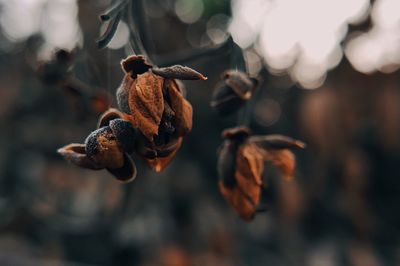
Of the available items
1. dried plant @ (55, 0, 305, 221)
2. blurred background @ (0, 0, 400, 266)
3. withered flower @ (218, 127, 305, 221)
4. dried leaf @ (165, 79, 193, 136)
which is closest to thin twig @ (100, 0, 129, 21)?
dried plant @ (55, 0, 305, 221)

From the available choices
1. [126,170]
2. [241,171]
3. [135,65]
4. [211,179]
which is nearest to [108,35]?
[135,65]

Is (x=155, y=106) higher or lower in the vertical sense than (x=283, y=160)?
higher

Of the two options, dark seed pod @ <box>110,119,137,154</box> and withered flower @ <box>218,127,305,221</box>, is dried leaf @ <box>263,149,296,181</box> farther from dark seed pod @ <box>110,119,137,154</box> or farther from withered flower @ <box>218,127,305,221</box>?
dark seed pod @ <box>110,119,137,154</box>

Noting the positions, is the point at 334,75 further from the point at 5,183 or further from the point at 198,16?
the point at 5,183

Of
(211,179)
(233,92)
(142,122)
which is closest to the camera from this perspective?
(142,122)

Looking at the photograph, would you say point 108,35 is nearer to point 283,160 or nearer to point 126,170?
point 126,170

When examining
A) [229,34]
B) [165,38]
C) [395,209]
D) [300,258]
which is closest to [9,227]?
[165,38]
